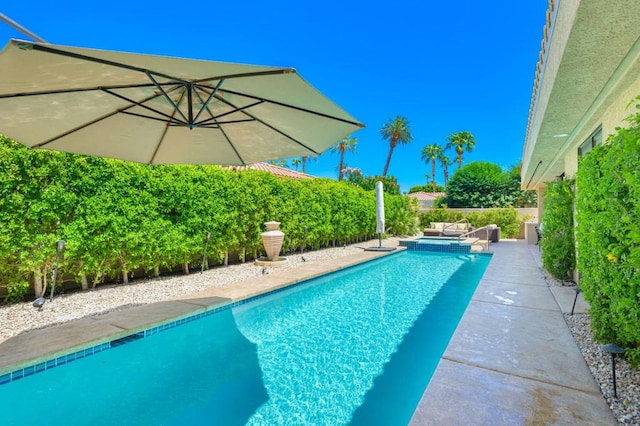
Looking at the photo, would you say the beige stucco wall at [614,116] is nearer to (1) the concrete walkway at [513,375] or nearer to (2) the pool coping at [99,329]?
(1) the concrete walkway at [513,375]

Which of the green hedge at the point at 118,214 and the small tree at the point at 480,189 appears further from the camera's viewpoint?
the small tree at the point at 480,189

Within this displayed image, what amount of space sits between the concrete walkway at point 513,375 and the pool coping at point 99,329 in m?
4.34

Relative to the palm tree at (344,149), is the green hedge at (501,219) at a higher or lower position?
lower

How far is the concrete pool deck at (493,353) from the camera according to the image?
292 cm

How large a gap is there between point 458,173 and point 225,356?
36460 mm

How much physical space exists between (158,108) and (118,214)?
4208 mm

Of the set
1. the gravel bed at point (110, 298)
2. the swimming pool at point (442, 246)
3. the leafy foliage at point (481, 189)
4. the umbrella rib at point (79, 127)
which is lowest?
the gravel bed at point (110, 298)

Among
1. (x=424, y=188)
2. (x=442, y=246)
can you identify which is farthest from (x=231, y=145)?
(x=424, y=188)

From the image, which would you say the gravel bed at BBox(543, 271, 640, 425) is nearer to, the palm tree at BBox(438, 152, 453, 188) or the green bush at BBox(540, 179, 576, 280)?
the green bush at BBox(540, 179, 576, 280)

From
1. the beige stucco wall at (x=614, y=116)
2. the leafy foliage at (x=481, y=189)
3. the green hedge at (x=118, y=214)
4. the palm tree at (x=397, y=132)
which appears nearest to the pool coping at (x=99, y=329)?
the green hedge at (x=118, y=214)

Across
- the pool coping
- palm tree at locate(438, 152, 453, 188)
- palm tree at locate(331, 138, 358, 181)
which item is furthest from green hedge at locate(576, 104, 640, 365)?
palm tree at locate(438, 152, 453, 188)

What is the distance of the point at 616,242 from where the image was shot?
368 cm

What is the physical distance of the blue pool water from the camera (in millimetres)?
3527

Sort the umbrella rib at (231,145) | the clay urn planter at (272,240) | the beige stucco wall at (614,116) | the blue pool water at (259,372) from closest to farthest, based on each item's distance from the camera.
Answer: the blue pool water at (259,372), the beige stucco wall at (614,116), the umbrella rib at (231,145), the clay urn planter at (272,240)
